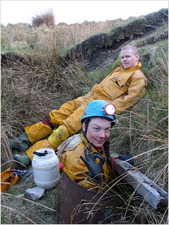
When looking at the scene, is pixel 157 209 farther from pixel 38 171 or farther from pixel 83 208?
pixel 38 171

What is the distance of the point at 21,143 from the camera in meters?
3.71

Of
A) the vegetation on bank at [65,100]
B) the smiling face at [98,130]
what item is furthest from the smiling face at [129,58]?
the smiling face at [98,130]

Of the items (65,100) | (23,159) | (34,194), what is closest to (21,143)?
(23,159)

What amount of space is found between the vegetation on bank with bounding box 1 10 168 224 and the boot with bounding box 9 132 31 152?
0.29 ft

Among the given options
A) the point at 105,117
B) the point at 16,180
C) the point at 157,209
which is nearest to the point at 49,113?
the point at 16,180

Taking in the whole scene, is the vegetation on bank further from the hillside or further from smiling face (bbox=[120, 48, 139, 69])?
the hillside

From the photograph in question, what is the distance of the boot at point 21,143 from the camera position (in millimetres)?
3613

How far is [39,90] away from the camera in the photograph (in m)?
4.47

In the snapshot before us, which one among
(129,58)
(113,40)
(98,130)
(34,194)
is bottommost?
(34,194)

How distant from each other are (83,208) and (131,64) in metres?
2.58

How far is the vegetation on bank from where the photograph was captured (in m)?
1.83

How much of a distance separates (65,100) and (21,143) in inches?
55.5

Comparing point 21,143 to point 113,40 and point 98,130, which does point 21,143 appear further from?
point 113,40

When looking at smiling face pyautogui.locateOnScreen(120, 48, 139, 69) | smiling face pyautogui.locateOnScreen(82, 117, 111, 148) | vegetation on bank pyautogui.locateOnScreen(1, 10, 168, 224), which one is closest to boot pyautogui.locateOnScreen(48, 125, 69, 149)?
vegetation on bank pyautogui.locateOnScreen(1, 10, 168, 224)
